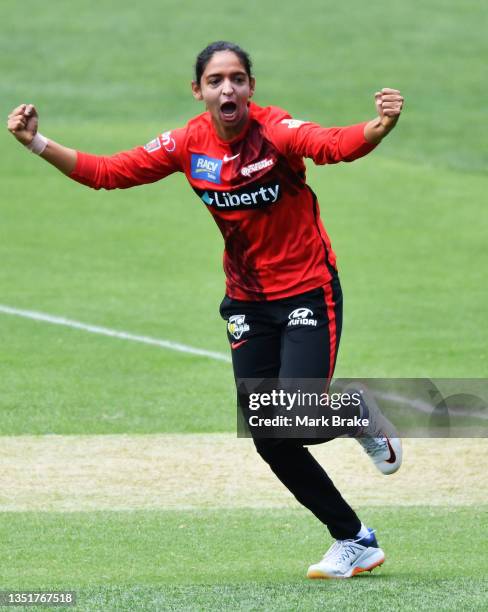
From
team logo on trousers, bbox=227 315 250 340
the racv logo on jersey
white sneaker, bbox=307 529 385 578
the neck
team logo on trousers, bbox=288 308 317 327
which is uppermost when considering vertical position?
the neck

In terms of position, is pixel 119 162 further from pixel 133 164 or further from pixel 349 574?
pixel 349 574

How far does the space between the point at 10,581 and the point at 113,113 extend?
2053cm

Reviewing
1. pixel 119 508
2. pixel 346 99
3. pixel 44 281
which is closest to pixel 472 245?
pixel 44 281

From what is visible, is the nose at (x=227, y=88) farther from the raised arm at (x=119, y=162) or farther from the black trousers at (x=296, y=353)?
the black trousers at (x=296, y=353)

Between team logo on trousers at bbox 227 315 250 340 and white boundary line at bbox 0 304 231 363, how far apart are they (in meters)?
6.59

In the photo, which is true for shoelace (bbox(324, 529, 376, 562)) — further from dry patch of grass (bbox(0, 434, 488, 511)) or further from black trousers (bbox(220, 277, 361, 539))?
dry patch of grass (bbox(0, 434, 488, 511))

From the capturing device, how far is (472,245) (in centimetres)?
1948

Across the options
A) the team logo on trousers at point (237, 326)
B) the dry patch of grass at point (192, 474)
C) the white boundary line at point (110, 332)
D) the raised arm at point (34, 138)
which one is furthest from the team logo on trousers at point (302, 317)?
the white boundary line at point (110, 332)

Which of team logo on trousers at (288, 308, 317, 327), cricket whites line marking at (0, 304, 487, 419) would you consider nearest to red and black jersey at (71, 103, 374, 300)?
team logo on trousers at (288, 308, 317, 327)

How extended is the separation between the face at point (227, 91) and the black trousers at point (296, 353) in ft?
3.04

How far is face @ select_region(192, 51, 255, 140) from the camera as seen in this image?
7.04 meters

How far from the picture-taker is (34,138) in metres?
7.21

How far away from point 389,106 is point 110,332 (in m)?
8.86

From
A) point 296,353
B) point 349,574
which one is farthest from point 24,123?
point 349,574
